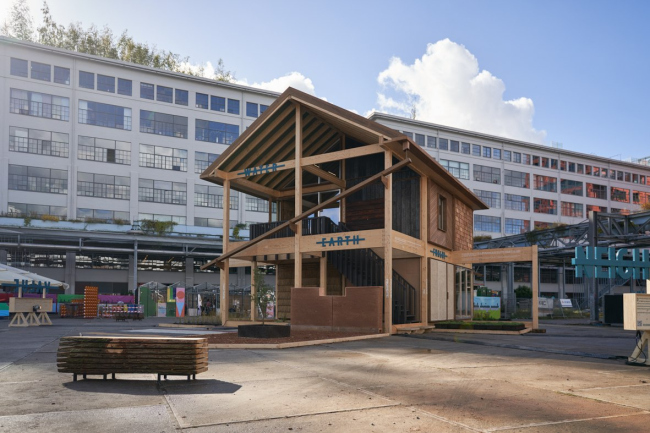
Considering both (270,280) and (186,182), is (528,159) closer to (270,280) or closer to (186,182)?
(270,280)

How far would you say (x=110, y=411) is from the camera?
7.57 meters

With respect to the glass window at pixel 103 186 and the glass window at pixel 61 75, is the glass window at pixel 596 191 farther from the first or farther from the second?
the glass window at pixel 61 75

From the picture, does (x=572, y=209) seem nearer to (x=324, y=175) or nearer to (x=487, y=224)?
(x=487, y=224)

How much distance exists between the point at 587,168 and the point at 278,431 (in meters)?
90.3

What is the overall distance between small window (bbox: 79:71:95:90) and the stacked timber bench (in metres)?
53.7

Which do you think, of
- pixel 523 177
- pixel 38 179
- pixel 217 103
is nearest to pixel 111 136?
pixel 38 179

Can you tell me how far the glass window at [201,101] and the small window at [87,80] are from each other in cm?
1061

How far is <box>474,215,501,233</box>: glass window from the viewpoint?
250 ft

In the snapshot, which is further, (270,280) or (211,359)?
(270,280)

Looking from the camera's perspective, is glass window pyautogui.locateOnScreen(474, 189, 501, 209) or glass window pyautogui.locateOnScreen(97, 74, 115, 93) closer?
glass window pyautogui.locateOnScreen(97, 74, 115, 93)

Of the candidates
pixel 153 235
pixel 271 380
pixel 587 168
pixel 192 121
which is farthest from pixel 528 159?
pixel 271 380

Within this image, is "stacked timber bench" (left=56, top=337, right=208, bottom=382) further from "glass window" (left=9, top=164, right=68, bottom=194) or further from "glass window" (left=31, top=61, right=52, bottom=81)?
"glass window" (left=31, top=61, right=52, bottom=81)

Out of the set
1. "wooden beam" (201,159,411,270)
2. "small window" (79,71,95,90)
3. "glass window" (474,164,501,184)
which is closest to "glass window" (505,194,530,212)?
"glass window" (474,164,501,184)

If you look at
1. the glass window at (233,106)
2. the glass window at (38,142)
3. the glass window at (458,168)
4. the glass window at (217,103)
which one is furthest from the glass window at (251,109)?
the glass window at (458,168)
